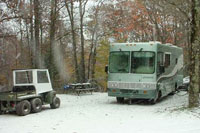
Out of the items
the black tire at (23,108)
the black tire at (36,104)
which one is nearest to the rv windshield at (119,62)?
the black tire at (36,104)

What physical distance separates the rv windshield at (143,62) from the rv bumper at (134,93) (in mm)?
979

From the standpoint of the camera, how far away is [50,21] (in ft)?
80.8

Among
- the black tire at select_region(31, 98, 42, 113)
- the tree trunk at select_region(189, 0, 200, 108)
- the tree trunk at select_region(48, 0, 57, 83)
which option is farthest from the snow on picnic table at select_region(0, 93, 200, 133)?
the tree trunk at select_region(48, 0, 57, 83)

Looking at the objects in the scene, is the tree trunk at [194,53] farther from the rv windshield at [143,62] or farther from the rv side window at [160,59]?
the rv side window at [160,59]

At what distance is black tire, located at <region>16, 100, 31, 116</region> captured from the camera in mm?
11320

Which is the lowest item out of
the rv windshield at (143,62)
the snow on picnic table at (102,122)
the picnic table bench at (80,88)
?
the snow on picnic table at (102,122)

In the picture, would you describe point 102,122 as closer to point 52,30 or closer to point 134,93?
point 134,93

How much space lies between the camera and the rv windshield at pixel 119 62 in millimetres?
14860

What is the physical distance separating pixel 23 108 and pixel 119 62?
570cm

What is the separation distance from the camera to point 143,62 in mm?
14539

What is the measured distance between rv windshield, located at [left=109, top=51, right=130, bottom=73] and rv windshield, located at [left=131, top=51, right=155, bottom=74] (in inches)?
12.4

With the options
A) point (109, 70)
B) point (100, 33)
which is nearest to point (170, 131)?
point (109, 70)

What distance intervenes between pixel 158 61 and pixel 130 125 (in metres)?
6.22

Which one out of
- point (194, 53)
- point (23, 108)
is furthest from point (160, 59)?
point (23, 108)
